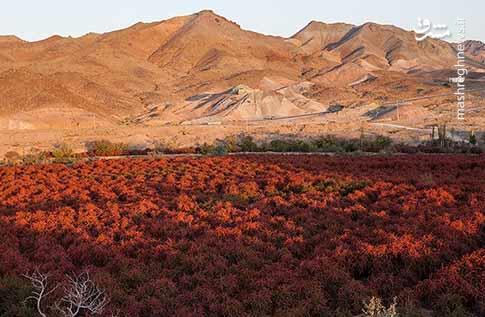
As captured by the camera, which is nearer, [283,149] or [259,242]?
[259,242]

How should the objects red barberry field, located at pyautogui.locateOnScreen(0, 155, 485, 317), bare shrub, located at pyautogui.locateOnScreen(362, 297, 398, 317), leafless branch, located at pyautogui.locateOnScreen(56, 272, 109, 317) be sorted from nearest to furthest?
bare shrub, located at pyautogui.locateOnScreen(362, 297, 398, 317) < leafless branch, located at pyautogui.locateOnScreen(56, 272, 109, 317) < red barberry field, located at pyautogui.locateOnScreen(0, 155, 485, 317)

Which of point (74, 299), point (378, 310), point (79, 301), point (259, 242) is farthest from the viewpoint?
point (259, 242)

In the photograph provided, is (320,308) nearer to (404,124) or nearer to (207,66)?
(404,124)

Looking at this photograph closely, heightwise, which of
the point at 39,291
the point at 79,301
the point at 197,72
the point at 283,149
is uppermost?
the point at 197,72

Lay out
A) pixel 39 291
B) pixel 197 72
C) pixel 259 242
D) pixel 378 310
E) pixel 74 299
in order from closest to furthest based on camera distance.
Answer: pixel 378 310 < pixel 74 299 < pixel 39 291 < pixel 259 242 < pixel 197 72

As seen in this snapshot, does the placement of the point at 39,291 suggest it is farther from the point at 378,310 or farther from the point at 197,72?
the point at 197,72

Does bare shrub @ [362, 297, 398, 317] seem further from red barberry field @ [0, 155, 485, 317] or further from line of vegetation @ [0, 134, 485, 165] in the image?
line of vegetation @ [0, 134, 485, 165]

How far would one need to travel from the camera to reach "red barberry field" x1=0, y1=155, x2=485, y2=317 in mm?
5707

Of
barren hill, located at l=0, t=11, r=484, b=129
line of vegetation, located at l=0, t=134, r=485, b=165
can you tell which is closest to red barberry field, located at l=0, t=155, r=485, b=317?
line of vegetation, located at l=0, t=134, r=485, b=165

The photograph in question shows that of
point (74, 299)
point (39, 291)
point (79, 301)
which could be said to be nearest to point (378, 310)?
point (79, 301)

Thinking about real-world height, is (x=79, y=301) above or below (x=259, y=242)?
above

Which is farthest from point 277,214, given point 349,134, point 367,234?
point 349,134

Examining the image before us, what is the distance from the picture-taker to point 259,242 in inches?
306

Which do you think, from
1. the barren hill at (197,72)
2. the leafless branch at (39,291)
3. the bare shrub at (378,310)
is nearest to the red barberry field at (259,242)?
the leafless branch at (39,291)
